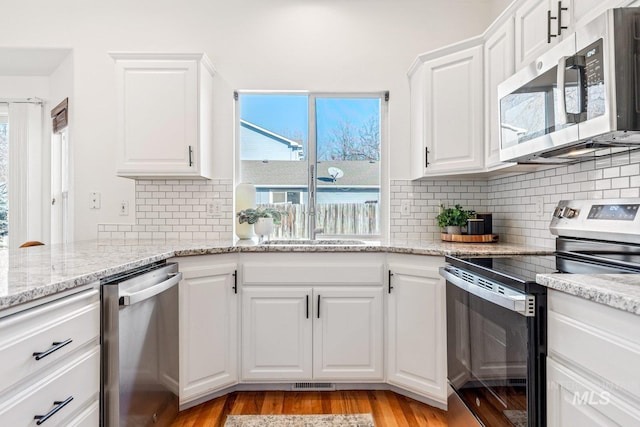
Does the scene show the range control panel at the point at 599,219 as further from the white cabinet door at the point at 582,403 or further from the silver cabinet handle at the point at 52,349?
the silver cabinet handle at the point at 52,349

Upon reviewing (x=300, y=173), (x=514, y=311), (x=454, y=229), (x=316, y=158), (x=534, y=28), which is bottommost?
(x=514, y=311)

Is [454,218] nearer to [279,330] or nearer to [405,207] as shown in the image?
[405,207]

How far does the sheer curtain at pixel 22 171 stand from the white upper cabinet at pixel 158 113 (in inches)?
49.4

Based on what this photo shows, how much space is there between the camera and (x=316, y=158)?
2852 millimetres

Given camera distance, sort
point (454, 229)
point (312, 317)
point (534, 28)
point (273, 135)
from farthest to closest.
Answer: point (273, 135) → point (454, 229) → point (312, 317) → point (534, 28)

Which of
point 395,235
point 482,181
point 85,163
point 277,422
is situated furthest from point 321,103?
point 277,422

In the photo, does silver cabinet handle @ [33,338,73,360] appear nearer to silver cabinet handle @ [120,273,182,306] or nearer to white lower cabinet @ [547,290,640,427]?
silver cabinet handle @ [120,273,182,306]

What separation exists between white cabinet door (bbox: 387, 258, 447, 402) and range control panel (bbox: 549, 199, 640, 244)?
2.08 feet

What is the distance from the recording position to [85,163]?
8.89ft

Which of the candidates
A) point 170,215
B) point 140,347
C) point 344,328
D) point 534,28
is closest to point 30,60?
point 170,215

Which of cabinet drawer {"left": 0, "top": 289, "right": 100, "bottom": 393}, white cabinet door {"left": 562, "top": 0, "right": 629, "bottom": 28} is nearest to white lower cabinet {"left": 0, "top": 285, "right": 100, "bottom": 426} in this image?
cabinet drawer {"left": 0, "top": 289, "right": 100, "bottom": 393}

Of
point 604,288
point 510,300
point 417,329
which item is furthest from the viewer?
point 417,329

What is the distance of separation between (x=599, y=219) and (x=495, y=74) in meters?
0.99

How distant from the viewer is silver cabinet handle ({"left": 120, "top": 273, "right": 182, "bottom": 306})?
1.31 metres
